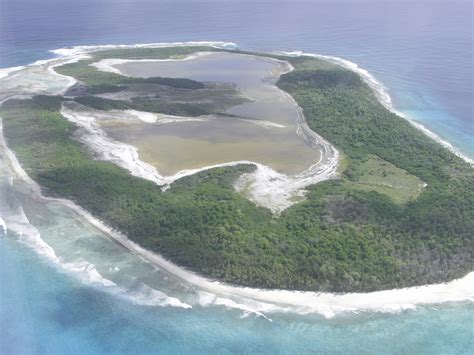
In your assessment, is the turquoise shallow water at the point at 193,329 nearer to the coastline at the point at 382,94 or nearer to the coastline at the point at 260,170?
the coastline at the point at 260,170

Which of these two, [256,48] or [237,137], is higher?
[256,48]

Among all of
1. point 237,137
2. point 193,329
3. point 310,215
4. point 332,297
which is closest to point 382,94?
point 237,137

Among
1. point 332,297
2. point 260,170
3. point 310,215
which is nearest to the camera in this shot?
point 332,297

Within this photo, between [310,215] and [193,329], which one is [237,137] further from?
[193,329]

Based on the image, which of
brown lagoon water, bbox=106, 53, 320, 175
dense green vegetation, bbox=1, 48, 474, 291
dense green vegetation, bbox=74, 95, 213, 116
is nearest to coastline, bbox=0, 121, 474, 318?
dense green vegetation, bbox=1, 48, 474, 291

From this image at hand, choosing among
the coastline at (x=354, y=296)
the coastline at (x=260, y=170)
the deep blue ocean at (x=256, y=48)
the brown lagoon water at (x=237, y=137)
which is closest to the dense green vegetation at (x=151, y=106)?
the brown lagoon water at (x=237, y=137)

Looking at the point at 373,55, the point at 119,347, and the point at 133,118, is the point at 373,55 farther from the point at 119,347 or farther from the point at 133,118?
the point at 119,347

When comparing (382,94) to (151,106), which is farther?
(382,94)
